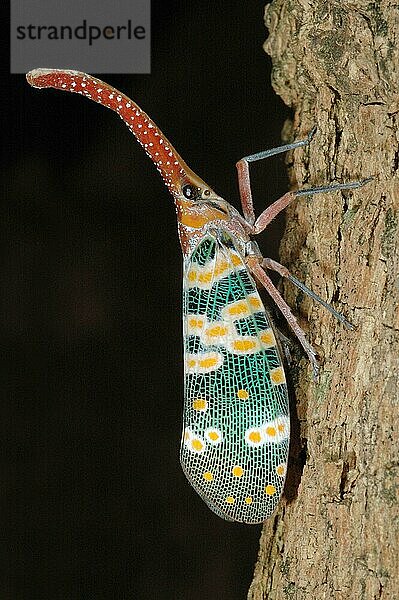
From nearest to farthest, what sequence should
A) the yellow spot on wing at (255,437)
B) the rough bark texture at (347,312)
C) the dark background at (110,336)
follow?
the rough bark texture at (347,312) → the yellow spot on wing at (255,437) → the dark background at (110,336)

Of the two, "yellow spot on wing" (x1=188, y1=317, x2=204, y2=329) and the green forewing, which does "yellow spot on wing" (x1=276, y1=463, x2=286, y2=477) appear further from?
"yellow spot on wing" (x1=188, y1=317, x2=204, y2=329)

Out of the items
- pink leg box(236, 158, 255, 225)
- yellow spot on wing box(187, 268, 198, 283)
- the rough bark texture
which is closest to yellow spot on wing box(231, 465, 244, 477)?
the rough bark texture

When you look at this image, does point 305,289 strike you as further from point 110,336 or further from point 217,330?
point 110,336

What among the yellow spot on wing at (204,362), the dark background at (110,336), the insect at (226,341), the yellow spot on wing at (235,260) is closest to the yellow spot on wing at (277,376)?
the insect at (226,341)

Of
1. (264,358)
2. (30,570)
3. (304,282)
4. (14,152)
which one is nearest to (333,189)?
(304,282)

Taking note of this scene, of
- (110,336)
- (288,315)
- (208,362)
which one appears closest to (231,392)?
(208,362)

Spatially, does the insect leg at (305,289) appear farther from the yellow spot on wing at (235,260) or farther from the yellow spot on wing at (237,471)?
the yellow spot on wing at (237,471)
